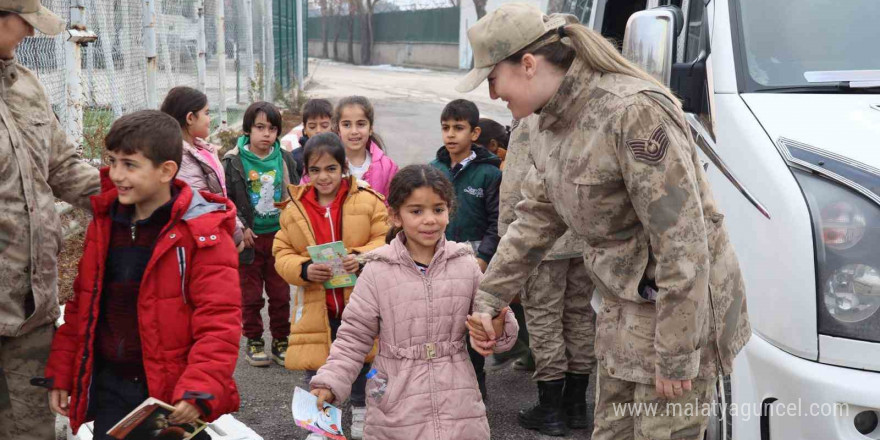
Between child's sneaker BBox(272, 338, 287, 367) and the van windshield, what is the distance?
3.16 meters

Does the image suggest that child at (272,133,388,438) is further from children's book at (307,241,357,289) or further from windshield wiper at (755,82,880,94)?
windshield wiper at (755,82,880,94)

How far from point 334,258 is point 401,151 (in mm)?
10261

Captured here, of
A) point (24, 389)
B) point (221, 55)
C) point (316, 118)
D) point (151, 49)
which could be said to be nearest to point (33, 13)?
point (24, 389)

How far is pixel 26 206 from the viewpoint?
117 inches

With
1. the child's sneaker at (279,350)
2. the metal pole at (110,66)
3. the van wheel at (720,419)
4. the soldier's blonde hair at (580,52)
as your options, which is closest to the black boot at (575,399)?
the van wheel at (720,419)

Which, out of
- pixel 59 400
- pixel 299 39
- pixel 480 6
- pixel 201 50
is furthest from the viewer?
pixel 480 6

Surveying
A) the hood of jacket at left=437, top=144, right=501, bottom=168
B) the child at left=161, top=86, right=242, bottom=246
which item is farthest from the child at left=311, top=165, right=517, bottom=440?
the child at left=161, top=86, right=242, bottom=246

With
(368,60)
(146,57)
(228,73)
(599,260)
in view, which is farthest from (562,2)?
(368,60)

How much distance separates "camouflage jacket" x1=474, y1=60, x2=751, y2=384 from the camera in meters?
2.42

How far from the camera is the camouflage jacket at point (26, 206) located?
9.64 feet

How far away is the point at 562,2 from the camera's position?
752cm

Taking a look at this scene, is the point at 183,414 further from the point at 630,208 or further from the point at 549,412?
the point at 549,412

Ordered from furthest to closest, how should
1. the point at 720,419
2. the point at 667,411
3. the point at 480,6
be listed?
the point at 480,6, the point at 720,419, the point at 667,411

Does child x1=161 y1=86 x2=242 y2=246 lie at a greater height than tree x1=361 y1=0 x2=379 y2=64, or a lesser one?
greater
